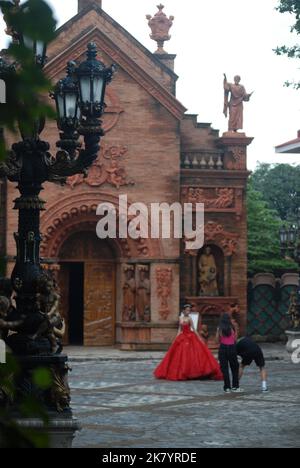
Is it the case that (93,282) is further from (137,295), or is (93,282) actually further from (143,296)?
(143,296)

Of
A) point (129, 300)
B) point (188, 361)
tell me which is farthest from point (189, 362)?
point (129, 300)

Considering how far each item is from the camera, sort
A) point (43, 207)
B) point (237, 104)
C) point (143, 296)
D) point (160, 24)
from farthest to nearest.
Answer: point (160, 24), point (237, 104), point (143, 296), point (43, 207)

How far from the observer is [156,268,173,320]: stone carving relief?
32188 mm

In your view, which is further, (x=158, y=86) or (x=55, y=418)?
(x=158, y=86)

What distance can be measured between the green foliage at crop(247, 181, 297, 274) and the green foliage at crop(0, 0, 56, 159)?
47.9m

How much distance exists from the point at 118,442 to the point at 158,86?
21578 millimetres

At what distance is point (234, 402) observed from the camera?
1791 cm

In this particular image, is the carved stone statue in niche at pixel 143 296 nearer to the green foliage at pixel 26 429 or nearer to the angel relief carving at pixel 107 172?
the angel relief carving at pixel 107 172

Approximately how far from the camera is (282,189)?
67.7 metres

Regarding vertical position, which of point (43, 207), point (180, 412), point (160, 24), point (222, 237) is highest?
point (160, 24)

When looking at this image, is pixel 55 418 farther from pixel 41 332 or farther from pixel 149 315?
pixel 149 315

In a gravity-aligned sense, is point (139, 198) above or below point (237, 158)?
below

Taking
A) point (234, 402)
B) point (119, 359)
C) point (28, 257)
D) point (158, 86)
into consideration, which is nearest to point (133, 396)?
point (234, 402)

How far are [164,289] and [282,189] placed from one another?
36.8 m
